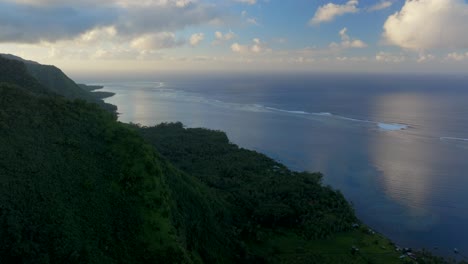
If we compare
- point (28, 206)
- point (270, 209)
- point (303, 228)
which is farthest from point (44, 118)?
point (303, 228)

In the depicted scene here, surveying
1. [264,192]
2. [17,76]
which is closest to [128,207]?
[264,192]

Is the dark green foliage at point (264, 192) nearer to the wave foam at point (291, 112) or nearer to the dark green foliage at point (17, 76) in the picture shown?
the dark green foliage at point (17, 76)

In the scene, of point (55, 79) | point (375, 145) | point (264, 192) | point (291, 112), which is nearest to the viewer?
point (264, 192)

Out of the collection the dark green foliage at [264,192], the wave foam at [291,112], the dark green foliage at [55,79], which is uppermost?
the dark green foliage at [55,79]

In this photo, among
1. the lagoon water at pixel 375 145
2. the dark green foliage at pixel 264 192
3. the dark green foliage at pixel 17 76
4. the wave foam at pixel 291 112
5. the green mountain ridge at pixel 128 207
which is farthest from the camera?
the wave foam at pixel 291 112

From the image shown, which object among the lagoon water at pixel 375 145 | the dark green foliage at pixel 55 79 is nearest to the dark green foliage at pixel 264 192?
the lagoon water at pixel 375 145

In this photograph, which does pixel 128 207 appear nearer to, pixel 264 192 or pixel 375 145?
pixel 264 192

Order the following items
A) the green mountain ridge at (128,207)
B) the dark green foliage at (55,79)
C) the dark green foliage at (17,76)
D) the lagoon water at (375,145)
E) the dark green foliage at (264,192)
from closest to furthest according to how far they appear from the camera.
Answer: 1. the green mountain ridge at (128,207)
2. the dark green foliage at (264,192)
3. the lagoon water at (375,145)
4. the dark green foliage at (17,76)
5. the dark green foliage at (55,79)
